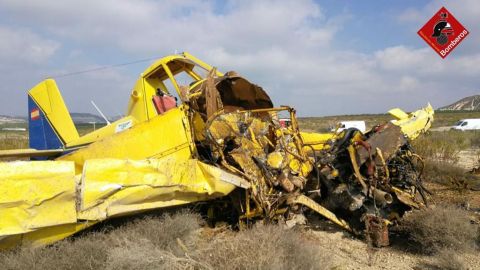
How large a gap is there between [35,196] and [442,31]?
26.5 ft

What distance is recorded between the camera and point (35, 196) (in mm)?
3805

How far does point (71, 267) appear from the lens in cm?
361

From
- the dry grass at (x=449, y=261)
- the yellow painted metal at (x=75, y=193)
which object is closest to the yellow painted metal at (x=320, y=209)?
the dry grass at (x=449, y=261)

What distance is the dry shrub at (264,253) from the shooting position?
134 inches

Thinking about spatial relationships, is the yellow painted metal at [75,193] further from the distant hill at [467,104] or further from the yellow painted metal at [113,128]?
the distant hill at [467,104]

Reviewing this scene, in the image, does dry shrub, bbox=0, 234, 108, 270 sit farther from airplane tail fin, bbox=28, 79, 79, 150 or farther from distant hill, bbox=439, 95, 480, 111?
distant hill, bbox=439, 95, 480, 111

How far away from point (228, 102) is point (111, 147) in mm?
2176

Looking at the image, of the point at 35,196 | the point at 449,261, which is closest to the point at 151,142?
the point at 35,196

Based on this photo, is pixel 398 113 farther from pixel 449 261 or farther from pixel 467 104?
pixel 467 104

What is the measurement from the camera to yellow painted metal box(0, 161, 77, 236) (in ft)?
12.1

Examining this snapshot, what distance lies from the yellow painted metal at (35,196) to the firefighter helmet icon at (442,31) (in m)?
7.54

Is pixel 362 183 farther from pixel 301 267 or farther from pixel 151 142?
pixel 151 142

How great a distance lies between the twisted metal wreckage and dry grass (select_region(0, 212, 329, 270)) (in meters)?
0.23

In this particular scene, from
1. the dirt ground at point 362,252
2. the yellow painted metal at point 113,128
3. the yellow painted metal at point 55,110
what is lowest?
the dirt ground at point 362,252
